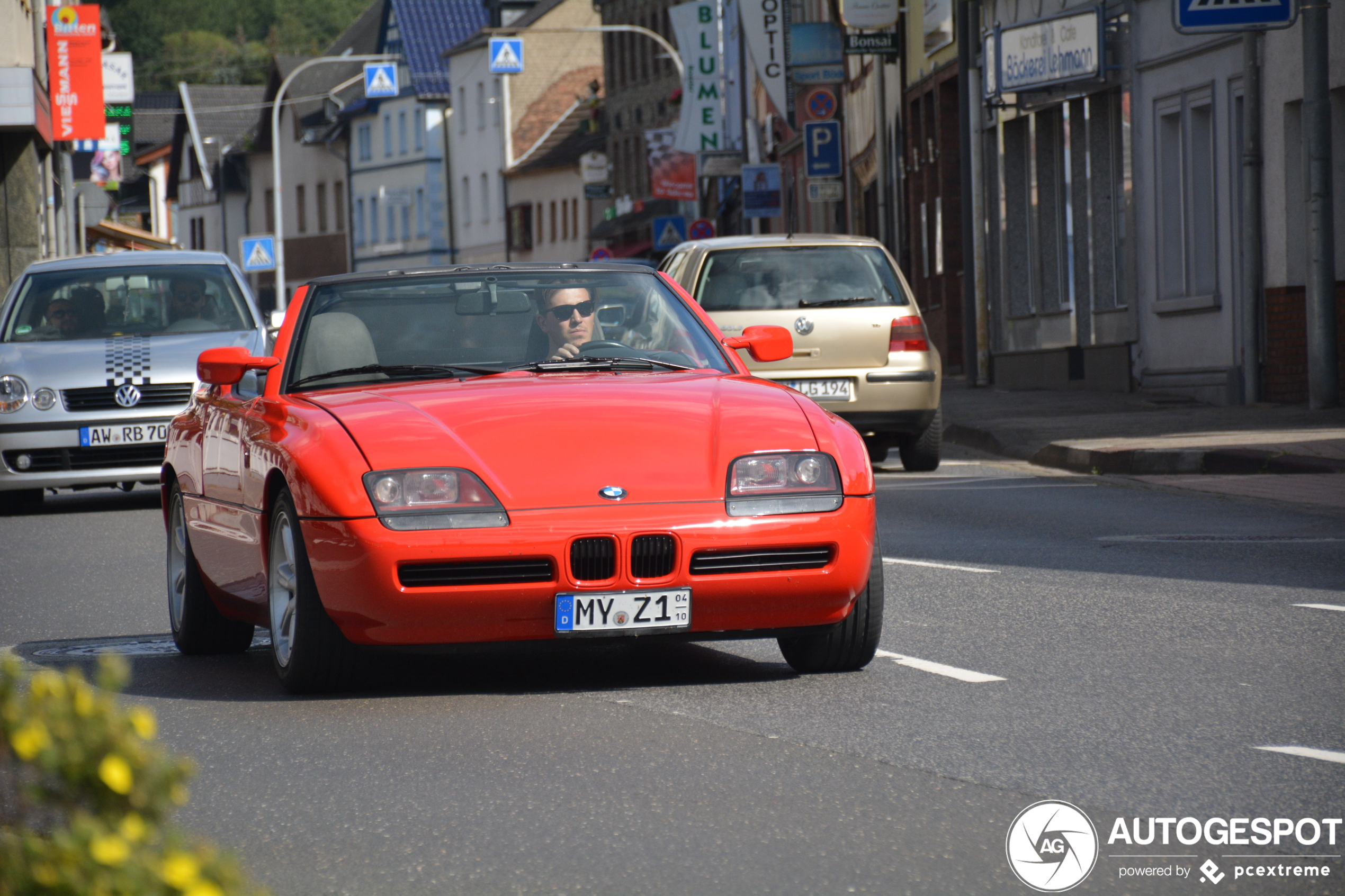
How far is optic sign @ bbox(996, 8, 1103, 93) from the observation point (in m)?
25.8

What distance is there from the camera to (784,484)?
644 cm

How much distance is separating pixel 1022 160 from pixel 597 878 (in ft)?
91.0

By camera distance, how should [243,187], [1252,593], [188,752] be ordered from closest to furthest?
[188,752]
[1252,593]
[243,187]

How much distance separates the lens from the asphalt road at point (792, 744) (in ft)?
14.2

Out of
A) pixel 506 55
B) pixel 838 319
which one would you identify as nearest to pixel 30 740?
pixel 838 319

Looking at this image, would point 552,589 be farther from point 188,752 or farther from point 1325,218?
point 1325,218

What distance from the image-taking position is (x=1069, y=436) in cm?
1834

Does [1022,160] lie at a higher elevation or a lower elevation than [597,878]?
higher

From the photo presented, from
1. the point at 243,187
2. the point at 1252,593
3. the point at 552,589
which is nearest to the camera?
the point at 552,589

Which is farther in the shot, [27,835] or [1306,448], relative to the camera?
[1306,448]

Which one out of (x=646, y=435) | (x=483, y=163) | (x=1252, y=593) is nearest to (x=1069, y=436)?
(x=1252, y=593)

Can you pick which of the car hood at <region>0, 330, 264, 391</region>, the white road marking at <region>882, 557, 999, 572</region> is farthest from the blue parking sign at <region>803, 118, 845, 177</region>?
the white road marking at <region>882, 557, 999, 572</region>

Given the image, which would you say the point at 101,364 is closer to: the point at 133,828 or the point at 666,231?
the point at 133,828

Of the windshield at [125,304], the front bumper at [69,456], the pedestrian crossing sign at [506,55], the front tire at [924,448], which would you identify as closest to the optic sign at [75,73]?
the windshield at [125,304]
